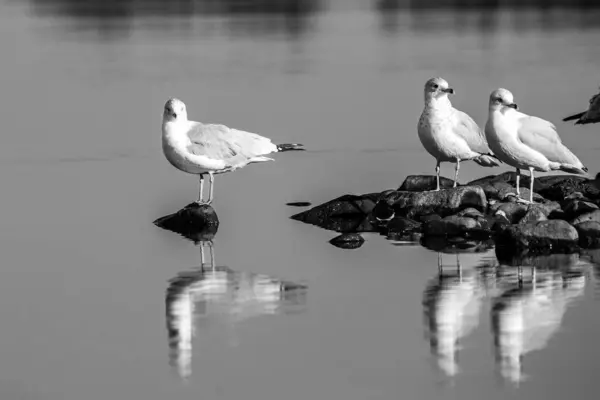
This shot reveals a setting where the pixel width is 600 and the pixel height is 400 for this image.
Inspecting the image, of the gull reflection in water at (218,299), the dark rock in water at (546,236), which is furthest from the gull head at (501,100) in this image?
the gull reflection in water at (218,299)

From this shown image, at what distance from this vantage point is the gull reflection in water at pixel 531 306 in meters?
10.4

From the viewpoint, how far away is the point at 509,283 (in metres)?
12.8

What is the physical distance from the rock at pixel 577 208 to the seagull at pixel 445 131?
5.54ft

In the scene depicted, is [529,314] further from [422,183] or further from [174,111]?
[174,111]

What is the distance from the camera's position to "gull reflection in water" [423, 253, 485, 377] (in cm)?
1046

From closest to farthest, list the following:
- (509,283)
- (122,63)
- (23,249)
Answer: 1. (509,283)
2. (23,249)
3. (122,63)

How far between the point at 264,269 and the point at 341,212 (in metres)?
3.10

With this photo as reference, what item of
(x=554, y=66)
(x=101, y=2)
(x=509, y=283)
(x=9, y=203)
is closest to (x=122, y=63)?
(x=554, y=66)

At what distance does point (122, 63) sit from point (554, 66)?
14.5m

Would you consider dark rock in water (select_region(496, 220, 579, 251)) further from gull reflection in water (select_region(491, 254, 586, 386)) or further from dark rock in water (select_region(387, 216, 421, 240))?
dark rock in water (select_region(387, 216, 421, 240))

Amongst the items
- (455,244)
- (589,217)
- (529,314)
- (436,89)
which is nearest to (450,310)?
(529,314)

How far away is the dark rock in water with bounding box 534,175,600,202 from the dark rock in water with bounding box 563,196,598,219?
1.29 metres

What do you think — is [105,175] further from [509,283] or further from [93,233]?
[509,283]

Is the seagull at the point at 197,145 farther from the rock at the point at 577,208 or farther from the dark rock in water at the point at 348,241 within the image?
the rock at the point at 577,208
